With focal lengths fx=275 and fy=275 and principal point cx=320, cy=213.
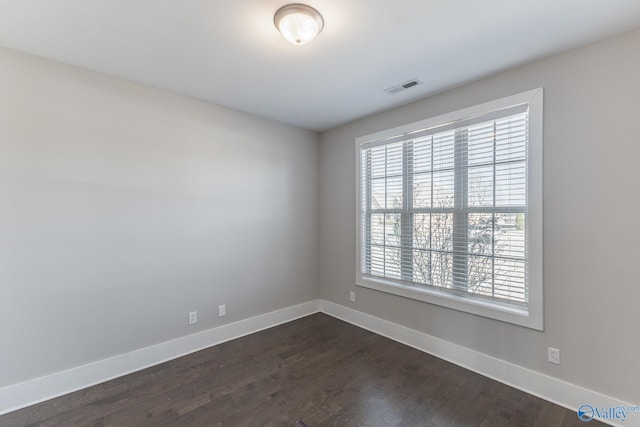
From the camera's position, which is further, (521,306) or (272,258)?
(272,258)

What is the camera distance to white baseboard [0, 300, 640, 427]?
196 cm

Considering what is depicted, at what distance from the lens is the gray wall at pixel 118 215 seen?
2.03 meters

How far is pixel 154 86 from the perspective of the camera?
2574mm

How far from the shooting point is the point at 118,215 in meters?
2.41

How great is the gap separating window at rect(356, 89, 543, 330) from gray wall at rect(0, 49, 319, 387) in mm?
1388

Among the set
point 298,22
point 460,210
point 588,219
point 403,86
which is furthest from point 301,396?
point 403,86

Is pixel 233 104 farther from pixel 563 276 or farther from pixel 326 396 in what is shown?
pixel 563 276

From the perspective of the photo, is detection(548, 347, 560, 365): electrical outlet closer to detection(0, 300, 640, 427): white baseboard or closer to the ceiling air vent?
detection(0, 300, 640, 427): white baseboard

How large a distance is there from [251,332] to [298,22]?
3.08 m

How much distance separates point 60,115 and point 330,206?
287cm

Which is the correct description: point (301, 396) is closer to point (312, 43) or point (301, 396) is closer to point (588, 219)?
point (588, 219)

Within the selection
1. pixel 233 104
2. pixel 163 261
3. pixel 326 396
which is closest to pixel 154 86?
pixel 233 104

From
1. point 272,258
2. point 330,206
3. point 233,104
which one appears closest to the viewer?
point 233,104

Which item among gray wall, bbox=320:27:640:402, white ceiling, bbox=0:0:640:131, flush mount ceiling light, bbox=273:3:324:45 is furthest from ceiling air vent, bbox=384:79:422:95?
flush mount ceiling light, bbox=273:3:324:45
